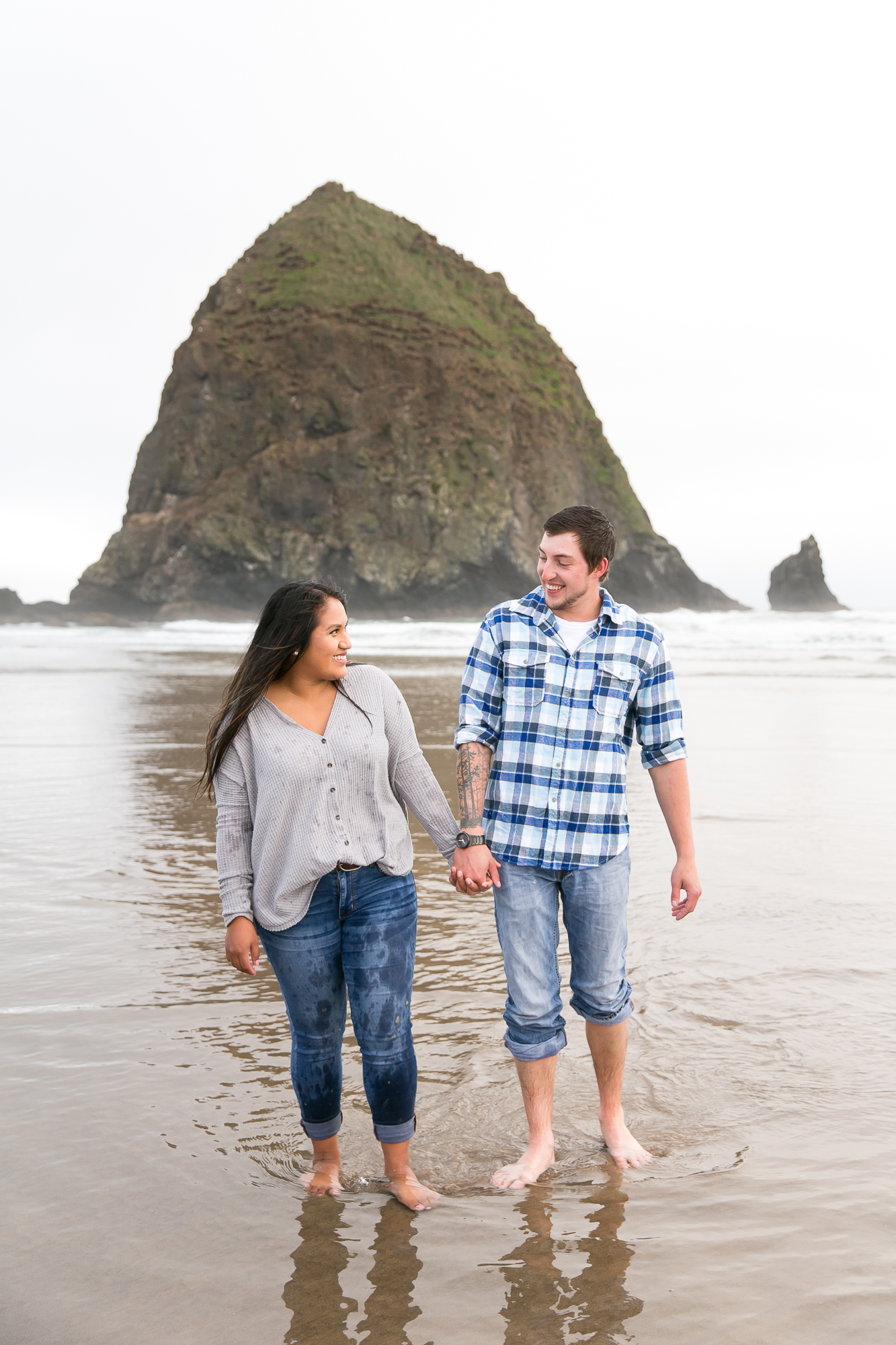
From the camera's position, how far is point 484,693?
113 inches

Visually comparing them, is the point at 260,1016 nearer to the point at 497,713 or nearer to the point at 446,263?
the point at 497,713

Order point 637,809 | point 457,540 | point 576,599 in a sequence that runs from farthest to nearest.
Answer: point 457,540 → point 637,809 → point 576,599

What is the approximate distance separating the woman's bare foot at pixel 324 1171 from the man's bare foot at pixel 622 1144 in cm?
79

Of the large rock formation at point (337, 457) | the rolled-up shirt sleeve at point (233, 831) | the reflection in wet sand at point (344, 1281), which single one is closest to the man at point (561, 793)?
the reflection in wet sand at point (344, 1281)

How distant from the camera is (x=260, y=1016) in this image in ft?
12.5

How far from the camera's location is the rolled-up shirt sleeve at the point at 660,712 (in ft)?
9.53

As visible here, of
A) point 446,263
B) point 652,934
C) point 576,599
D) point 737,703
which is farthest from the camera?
point 446,263

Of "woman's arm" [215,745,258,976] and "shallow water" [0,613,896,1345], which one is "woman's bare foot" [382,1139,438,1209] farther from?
"woman's arm" [215,745,258,976]

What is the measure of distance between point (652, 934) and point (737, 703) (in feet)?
32.9

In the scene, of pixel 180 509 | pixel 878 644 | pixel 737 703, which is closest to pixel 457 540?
pixel 180 509

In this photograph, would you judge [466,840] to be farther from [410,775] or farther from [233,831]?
[233,831]

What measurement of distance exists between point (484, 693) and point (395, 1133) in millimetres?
1230

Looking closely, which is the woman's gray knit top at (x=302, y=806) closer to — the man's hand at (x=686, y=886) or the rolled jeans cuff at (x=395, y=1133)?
the rolled jeans cuff at (x=395, y=1133)

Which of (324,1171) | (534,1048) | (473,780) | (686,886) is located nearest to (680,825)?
(686,886)
